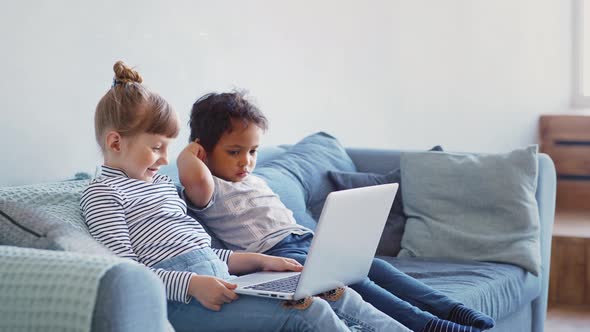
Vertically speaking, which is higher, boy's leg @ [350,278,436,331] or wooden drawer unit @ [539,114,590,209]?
boy's leg @ [350,278,436,331]

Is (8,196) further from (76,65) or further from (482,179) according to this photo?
Result: (482,179)

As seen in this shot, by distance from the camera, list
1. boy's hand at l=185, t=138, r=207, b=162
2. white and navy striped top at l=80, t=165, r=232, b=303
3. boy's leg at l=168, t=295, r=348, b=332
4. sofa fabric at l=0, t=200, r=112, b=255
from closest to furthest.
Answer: sofa fabric at l=0, t=200, r=112, b=255 → boy's leg at l=168, t=295, r=348, b=332 → white and navy striped top at l=80, t=165, r=232, b=303 → boy's hand at l=185, t=138, r=207, b=162

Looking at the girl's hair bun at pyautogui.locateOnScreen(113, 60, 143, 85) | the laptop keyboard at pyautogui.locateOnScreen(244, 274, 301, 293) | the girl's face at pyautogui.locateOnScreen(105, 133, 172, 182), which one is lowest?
the laptop keyboard at pyautogui.locateOnScreen(244, 274, 301, 293)

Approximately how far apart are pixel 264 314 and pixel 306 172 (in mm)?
1247

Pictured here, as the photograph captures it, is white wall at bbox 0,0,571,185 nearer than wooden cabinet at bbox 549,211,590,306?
Yes

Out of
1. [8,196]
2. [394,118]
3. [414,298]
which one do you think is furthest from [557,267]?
[8,196]

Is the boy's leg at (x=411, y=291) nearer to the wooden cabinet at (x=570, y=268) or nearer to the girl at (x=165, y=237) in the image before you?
the girl at (x=165, y=237)

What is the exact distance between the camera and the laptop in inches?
70.7

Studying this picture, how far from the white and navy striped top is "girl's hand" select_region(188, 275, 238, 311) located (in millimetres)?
30

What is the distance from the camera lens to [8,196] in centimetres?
198

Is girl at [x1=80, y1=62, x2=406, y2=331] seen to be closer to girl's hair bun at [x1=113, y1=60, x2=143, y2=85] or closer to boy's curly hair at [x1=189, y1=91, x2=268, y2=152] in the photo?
girl's hair bun at [x1=113, y1=60, x2=143, y2=85]

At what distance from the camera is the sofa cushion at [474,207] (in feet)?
9.62

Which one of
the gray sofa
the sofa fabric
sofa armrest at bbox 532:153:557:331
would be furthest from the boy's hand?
sofa armrest at bbox 532:153:557:331

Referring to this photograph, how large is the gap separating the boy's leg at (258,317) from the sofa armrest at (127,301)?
0.42 meters
